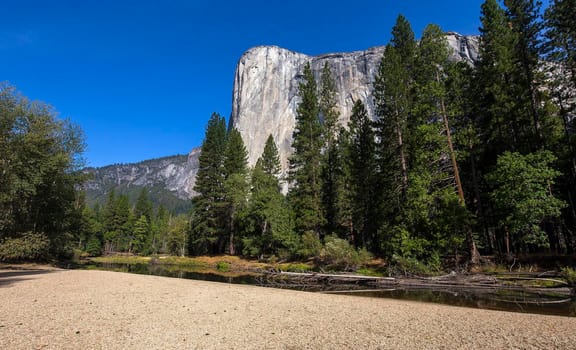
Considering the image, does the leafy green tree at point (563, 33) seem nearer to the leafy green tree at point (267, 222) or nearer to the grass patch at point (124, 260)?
the leafy green tree at point (267, 222)

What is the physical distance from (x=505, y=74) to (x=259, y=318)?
26673 millimetres

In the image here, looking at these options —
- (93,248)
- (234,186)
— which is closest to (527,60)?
(234,186)

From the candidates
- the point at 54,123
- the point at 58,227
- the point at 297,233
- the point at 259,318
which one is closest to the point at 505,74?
the point at 297,233

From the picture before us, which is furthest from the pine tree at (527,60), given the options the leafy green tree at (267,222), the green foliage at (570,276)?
the leafy green tree at (267,222)

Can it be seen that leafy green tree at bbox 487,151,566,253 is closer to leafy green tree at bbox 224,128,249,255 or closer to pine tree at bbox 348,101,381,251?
pine tree at bbox 348,101,381,251

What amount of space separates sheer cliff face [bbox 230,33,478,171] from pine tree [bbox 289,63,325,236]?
65.3m

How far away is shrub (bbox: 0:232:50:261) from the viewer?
862 inches

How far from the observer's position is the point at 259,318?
7836mm

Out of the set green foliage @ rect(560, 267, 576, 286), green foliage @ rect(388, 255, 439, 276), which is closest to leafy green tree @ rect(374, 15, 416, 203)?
green foliage @ rect(388, 255, 439, 276)

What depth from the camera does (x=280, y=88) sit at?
110 metres

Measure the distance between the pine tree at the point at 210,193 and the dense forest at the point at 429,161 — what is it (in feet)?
30.3

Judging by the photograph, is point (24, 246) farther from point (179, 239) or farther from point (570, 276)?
point (570, 276)

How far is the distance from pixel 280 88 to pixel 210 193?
250 feet

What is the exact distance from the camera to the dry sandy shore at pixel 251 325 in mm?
5598
